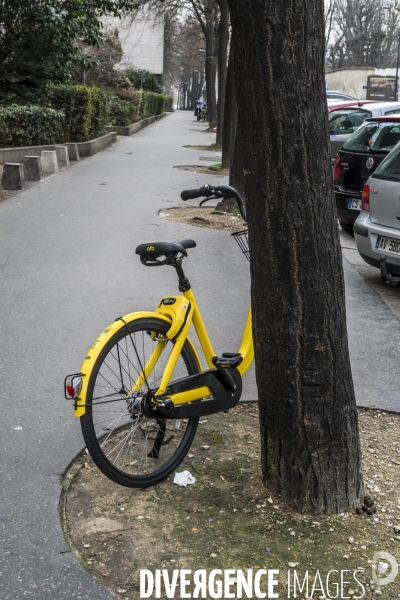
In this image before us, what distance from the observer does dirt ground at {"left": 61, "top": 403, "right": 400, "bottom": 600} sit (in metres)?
3.22

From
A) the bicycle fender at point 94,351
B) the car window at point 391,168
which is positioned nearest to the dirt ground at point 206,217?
the car window at point 391,168

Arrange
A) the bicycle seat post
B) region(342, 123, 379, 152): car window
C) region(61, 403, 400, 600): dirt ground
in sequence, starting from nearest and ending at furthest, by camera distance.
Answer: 1. region(61, 403, 400, 600): dirt ground
2. the bicycle seat post
3. region(342, 123, 379, 152): car window

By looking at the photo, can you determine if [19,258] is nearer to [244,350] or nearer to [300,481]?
[244,350]

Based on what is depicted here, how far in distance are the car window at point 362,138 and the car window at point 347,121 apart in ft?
17.5

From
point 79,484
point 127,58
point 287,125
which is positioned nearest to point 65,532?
point 79,484

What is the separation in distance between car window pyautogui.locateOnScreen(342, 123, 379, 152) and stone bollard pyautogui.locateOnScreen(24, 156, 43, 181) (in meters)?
6.80

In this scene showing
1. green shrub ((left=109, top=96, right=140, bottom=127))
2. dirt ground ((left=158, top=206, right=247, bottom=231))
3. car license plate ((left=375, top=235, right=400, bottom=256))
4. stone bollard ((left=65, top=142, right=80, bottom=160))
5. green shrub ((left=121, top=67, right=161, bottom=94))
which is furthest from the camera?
green shrub ((left=121, top=67, right=161, bottom=94))

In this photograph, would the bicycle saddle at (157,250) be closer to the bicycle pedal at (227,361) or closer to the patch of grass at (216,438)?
the bicycle pedal at (227,361)

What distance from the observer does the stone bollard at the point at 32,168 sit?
15.5 meters

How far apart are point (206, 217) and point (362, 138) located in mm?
2669

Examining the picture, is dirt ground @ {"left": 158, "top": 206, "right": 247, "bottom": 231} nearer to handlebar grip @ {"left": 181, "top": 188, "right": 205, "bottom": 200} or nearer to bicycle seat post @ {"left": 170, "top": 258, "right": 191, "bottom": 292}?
handlebar grip @ {"left": 181, "top": 188, "right": 205, "bottom": 200}

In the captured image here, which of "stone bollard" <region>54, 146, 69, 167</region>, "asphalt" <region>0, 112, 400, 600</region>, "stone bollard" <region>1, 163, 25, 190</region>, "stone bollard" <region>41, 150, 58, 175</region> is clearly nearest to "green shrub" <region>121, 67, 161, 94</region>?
"stone bollard" <region>54, 146, 69, 167</region>

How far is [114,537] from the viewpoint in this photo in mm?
3379

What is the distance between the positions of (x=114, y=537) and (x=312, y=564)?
0.83 m
